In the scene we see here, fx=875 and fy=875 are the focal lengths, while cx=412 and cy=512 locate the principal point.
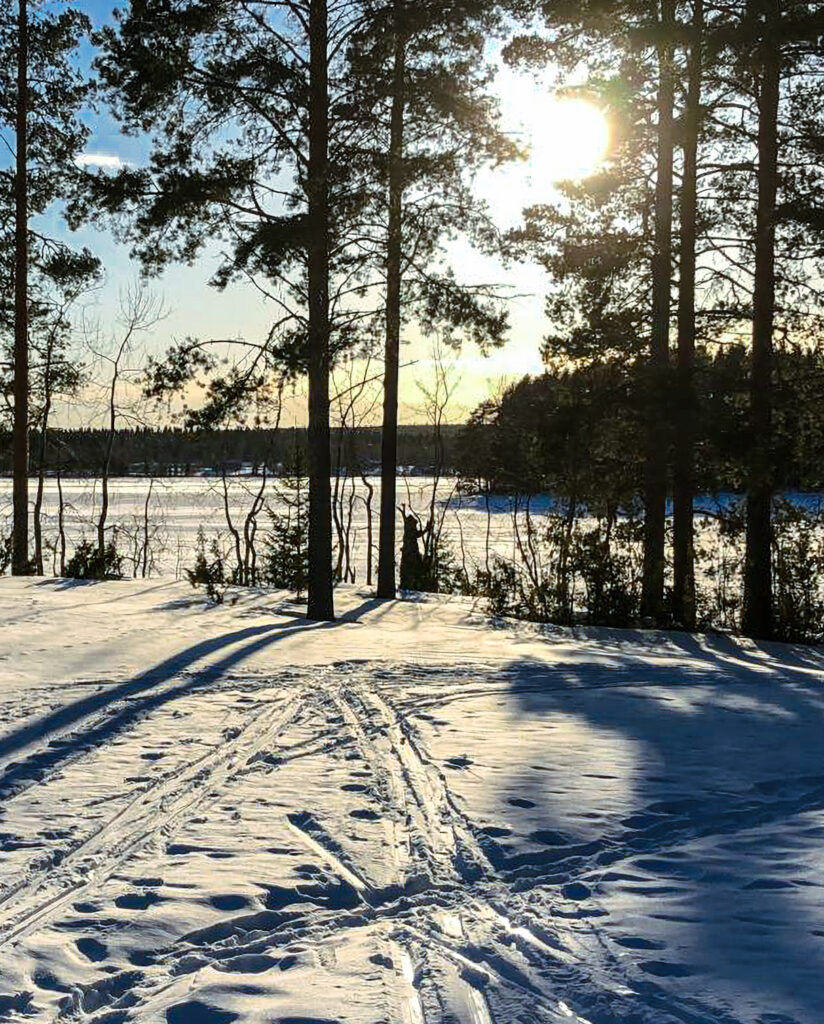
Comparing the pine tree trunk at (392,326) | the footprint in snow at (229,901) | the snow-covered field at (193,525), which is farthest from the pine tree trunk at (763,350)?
the footprint in snow at (229,901)

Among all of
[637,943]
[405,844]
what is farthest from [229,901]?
[637,943]

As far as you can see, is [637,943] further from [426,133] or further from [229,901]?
[426,133]

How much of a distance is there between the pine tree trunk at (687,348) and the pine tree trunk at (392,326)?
15.3 ft

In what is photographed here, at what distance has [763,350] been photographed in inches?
530

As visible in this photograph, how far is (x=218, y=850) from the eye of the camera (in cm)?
458

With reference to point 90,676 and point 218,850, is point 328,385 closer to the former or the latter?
point 90,676

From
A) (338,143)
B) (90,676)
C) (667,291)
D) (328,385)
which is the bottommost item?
(90,676)

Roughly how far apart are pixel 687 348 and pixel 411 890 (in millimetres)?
11944

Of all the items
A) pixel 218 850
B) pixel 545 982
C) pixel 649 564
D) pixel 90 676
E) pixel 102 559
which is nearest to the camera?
pixel 545 982

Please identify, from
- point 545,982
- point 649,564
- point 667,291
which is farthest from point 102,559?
point 545,982

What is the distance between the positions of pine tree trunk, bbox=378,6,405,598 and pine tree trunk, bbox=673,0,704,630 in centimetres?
465

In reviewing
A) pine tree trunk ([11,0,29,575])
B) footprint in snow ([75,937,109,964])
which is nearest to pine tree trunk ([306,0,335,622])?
pine tree trunk ([11,0,29,575])

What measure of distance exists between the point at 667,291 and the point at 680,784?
10.7 metres

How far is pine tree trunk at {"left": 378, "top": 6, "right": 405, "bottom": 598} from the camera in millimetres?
13047
